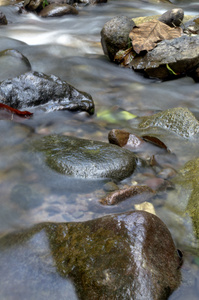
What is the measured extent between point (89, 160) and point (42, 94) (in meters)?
1.71

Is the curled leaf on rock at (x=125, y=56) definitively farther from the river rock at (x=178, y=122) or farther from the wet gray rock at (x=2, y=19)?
the wet gray rock at (x=2, y=19)

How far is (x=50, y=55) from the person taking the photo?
6484 mm

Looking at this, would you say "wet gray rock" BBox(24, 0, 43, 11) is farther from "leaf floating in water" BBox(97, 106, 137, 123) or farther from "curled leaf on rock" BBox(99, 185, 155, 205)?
"curled leaf on rock" BBox(99, 185, 155, 205)

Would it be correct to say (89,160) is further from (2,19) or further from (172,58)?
(2,19)

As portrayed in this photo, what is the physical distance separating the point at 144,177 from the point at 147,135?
86 centimetres

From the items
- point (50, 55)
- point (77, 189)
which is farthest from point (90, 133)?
point (50, 55)

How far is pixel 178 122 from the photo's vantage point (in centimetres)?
380

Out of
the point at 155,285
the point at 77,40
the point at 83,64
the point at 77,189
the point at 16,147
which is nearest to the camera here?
the point at 155,285

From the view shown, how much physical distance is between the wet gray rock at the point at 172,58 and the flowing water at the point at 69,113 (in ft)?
0.58

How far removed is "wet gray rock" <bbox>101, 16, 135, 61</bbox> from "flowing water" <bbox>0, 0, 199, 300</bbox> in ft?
1.12

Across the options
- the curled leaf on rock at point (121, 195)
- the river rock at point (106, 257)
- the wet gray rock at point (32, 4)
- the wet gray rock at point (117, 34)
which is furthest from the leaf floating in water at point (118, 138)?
the wet gray rock at point (32, 4)

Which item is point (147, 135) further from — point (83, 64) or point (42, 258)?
point (83, 64)

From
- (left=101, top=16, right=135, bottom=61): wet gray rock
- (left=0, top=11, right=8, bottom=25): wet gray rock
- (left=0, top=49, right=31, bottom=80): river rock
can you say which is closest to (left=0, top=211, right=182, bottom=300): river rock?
(left=0, top=49, right=31, bottom=80): river rock

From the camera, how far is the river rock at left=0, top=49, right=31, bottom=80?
15.9 feet
